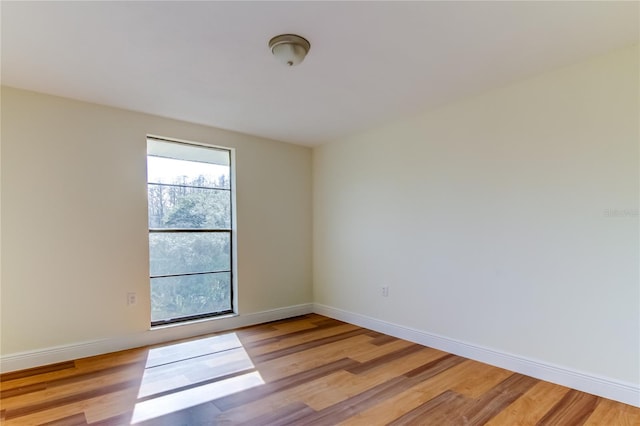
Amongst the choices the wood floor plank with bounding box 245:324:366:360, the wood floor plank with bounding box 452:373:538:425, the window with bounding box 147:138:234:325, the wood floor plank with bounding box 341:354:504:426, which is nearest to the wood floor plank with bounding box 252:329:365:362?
the wood floor plank with bounding box 245:324:366:360

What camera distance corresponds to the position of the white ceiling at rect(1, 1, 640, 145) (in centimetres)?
181

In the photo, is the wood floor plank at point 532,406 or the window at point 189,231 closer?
the wood floor plank at point 532,406

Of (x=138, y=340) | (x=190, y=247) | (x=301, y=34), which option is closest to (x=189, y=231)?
(x=190, y=247)

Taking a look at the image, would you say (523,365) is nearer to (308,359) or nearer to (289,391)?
(308,359)

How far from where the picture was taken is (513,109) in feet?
9.01

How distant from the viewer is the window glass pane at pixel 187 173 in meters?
3.51

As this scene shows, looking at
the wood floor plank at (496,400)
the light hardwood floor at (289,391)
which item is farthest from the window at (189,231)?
the wood floor plank at (496,400)

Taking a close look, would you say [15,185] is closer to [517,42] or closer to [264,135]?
[264,135]

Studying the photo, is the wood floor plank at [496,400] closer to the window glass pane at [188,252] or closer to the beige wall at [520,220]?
the beige wall at [520,220]

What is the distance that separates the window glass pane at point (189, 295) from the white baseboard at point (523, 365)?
1700 mm

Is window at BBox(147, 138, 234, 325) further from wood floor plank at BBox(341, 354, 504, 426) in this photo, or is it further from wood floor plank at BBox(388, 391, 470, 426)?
wood floor plank at BBox(388, 391, 470, 426)

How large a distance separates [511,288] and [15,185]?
163 inches

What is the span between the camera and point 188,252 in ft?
12.1

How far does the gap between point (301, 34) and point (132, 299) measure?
112 inches
